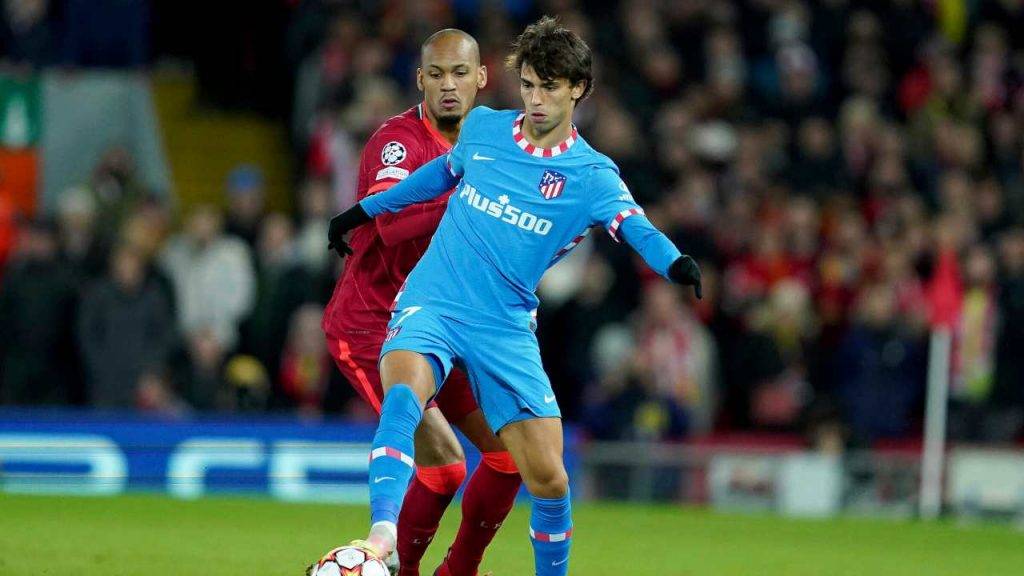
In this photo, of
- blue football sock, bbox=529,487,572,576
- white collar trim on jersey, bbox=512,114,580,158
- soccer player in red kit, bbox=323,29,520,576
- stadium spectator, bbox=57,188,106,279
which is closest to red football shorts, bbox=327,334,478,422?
soccer player in red kit, bbox=323,29,520,576

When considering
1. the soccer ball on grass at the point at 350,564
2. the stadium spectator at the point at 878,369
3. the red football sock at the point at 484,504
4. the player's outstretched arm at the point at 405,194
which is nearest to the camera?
the soccer ball on grass at the point at 350,564

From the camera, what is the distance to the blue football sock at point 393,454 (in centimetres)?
743

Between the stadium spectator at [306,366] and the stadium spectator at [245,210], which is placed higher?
the stadium spectator at [245,210]

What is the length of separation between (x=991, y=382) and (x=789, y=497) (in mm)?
2200

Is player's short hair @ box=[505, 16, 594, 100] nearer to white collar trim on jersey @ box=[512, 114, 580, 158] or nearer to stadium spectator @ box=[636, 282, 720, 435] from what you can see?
white collar trim on jersey @ box=[512, 114, 580, 158]

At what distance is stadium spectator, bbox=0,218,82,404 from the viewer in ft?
52.2

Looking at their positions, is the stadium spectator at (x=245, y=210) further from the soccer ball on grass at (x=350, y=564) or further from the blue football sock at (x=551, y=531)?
the soccer ball on grass at (x=350, y=564)

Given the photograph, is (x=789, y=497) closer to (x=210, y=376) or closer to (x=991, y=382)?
(x=991, y=382)

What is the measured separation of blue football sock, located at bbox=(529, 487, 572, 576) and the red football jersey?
1.24 meters

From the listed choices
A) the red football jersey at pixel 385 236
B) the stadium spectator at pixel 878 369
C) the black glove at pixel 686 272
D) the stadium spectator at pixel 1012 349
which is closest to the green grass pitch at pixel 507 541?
the red football jersey at pixel 385 236

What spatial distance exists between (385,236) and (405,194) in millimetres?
363

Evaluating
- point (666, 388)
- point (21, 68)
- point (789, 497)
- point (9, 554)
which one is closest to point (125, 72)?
point (21, 68)

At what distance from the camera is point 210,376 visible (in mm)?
16000

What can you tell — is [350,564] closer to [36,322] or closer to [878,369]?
[36,322]
